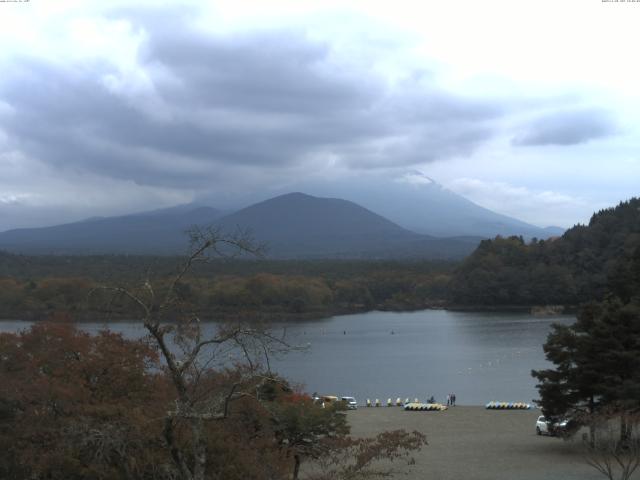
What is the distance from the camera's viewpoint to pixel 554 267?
190 ft

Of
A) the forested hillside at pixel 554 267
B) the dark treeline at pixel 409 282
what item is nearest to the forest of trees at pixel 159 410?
the dark treeline at pixel 409 282

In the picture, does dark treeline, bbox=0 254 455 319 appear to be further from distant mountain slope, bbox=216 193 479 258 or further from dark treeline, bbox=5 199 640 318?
distant mountain slope, bbox=216 193 479 258

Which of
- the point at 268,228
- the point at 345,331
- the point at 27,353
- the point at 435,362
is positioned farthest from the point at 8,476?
the point at 268,228

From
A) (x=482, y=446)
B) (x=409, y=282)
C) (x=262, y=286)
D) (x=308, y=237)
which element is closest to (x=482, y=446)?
(x=482, y=446)

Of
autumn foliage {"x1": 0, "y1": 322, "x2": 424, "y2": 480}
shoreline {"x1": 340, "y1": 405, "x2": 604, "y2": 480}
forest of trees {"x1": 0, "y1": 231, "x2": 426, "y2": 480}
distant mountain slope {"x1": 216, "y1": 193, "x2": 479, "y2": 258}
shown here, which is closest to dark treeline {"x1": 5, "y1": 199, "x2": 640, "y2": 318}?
shoreline {"x1": 340, "y1": 405, "x2": 604, "y2": 480}

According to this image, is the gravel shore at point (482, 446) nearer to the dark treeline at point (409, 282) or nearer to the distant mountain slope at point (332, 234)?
the dark treeline at point (409, 282)

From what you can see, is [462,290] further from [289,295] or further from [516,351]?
[516,351]

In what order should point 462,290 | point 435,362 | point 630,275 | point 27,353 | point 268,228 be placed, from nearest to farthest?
1. point 27,353
2. point 630,275
3. point 435,362
4. point 462,290
5. point 268,228

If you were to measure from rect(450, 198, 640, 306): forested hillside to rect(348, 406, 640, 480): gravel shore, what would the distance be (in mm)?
38595

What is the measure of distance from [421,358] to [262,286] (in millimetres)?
23085

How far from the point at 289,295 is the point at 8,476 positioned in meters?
47.5

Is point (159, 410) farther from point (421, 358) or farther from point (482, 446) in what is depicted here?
point (421, 358)

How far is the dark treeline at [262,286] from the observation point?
48875 mm

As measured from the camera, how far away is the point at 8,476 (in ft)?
27.3
